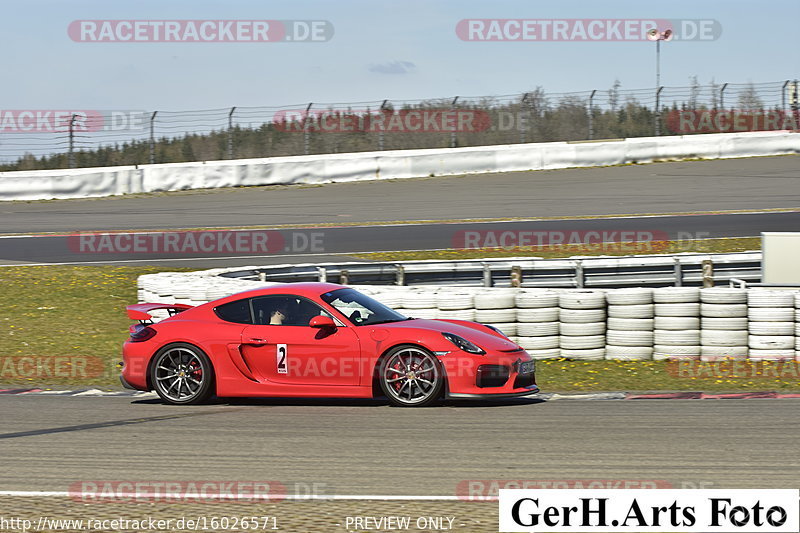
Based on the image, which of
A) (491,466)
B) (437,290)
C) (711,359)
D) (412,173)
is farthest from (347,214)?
(491,466)

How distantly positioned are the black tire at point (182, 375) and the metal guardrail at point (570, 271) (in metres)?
4.79

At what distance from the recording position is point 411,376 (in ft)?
29.5

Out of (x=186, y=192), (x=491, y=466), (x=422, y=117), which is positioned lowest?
(x=491, y=466)

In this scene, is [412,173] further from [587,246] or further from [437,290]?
[437,290]

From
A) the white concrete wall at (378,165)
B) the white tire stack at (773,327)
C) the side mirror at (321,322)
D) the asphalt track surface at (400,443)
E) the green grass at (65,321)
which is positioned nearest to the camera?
the asphalt track surface at (400,443)

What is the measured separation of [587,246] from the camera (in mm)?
18562

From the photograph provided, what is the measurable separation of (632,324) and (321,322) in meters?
3.92

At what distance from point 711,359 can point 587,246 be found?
299 inches

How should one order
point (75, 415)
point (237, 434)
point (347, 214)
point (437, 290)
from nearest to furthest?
point (237, 434) < point (75, 415) < point (437, 290) < point (347, 214)

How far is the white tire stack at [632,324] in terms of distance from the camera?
1127 cm

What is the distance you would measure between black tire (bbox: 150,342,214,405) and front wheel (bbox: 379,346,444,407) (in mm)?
1598

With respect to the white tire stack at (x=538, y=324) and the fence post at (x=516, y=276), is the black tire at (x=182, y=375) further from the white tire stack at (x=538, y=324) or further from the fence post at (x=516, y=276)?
the fence post at (x=516, y=276)

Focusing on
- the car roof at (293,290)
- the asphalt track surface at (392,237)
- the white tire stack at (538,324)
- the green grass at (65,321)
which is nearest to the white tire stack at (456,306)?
the white tire stack at (538,324)

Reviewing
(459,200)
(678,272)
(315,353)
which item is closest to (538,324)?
(315,353)
